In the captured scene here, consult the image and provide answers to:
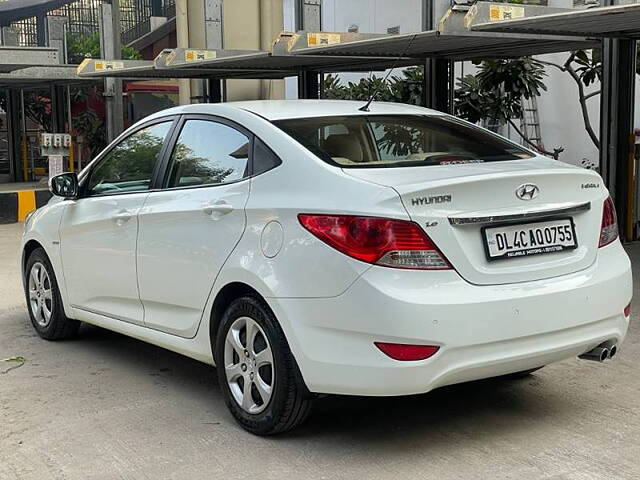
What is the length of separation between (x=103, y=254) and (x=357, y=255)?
2.28 m

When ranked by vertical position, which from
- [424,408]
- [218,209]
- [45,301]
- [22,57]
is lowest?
[424,408]

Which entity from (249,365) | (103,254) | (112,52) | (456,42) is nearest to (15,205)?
(112,52)

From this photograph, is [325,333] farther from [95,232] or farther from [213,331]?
[95,232]

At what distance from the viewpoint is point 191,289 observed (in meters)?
4.58

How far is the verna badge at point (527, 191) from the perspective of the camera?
3.94 m

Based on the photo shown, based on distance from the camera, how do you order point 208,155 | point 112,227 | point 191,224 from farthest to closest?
point 112,227, point 208,155, point 191,224

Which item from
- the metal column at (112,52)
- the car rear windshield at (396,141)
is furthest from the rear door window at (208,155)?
the metal column at (112,52)

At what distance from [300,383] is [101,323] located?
6.88 ft

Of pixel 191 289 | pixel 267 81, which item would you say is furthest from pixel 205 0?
pixel 191 289

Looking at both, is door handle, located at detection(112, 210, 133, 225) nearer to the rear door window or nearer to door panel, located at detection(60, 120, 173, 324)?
door panel, located at detection(60, 120, 173, 324)

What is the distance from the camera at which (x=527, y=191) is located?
3.96 m

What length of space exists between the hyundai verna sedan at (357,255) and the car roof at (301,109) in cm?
2

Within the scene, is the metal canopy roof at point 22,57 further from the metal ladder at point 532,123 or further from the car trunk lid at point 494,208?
the car trunk lid at point 494,208

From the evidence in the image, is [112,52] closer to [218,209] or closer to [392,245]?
[218,209]
